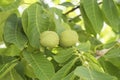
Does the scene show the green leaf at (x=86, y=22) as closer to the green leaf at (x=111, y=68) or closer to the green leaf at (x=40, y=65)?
the green leaf at (x=111, y=68)

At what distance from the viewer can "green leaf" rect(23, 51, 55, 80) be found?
4.68 feet

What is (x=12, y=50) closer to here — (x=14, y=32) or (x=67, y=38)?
(x=14, y=32)

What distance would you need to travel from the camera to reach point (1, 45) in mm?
1762

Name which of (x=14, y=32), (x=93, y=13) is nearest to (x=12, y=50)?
(x=14, y=32)

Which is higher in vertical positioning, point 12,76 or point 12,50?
point 12,50

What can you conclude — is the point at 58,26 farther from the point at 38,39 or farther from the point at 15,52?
the point at 15,52

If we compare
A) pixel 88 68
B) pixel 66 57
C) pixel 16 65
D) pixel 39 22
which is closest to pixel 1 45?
pixel 16 65

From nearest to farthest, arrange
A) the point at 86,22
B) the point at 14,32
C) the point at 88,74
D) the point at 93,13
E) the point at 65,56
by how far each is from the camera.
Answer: the point at 88,74 < the point at 65,56 < the point at 14,32 < the point at 93,13 < the point at 86,22

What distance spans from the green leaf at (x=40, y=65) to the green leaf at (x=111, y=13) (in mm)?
406

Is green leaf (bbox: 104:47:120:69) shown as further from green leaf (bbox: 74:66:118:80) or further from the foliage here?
green leaf (bbox: 74:66:118:80)

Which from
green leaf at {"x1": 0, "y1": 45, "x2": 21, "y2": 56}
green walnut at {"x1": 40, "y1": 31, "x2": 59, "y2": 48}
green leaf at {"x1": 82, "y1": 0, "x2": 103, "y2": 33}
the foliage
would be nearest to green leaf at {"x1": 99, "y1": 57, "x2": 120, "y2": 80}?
the foliage

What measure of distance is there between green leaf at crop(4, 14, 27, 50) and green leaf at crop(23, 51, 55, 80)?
0.06m

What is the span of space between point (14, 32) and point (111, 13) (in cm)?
51

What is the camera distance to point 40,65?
1476 mm
